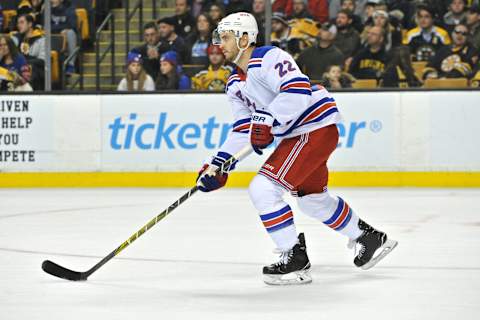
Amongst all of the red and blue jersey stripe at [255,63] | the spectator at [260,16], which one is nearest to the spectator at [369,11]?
the spectator at [260,16]

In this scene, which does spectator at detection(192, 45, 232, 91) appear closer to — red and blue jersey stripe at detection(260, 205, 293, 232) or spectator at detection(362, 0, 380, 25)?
spectator at detection(362, 0, 380, 25)

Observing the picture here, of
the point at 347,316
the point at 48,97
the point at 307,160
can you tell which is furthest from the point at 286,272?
the point at 48,97

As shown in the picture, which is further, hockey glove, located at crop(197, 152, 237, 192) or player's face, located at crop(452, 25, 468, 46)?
player's face, located at crop(452, 25, 468, 46)

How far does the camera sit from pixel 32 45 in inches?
413

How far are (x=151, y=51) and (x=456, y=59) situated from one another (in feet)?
9.18

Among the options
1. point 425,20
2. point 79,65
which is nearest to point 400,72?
point 425,20

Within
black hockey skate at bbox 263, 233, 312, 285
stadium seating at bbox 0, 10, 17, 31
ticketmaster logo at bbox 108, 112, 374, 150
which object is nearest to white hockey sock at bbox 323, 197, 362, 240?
black hockey skate at bbox 263, 233, 312, 285

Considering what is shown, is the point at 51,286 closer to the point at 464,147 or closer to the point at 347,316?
the point at 347,316

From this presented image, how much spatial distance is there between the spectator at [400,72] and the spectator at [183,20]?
1.88m

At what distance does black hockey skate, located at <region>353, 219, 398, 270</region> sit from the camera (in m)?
4.73

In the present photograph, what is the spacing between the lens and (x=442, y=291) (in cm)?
409

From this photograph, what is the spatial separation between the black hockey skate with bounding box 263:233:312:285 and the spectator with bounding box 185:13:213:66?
603 centimetres

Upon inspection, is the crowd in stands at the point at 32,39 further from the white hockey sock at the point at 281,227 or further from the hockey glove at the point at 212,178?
the white hockey sock at the point at 281,227

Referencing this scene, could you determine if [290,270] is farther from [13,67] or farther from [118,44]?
[13,67]
